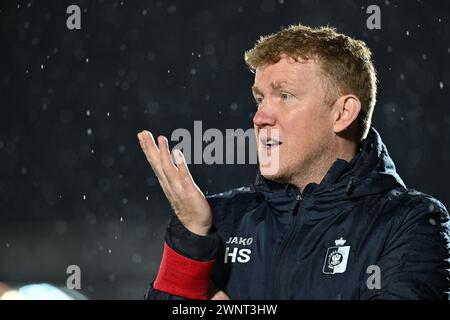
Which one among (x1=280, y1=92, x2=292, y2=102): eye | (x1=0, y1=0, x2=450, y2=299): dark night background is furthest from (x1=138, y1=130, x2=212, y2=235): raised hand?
(x1=0, y1=0, x2=450, y2=299): dark night background

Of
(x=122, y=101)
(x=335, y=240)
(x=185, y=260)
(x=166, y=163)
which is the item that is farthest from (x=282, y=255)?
(x=122, y=101)

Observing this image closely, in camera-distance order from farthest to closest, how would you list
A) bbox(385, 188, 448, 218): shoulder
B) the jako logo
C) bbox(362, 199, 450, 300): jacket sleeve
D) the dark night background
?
the dark night background → the jako logo → bbox(385, 188, 448, 218): shoulder → bbox(362, 199, 450, 300): jacket sleeve

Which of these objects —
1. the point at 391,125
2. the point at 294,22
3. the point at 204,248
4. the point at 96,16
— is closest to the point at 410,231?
the point at 204,248

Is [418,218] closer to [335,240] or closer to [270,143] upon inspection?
[335,240]

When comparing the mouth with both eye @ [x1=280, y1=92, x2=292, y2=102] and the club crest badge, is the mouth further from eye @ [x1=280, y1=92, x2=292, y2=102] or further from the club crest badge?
the club crest badge

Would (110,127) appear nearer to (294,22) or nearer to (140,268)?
(140,268)

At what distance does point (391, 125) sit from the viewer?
523cm

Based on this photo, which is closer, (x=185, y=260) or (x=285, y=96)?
(x=185, y=260)

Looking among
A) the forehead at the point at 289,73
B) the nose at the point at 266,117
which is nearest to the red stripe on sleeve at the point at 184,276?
the nose at the point at 266,117

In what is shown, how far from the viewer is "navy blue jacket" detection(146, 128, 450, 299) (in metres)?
1.57

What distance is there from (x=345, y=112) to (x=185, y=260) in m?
0.58

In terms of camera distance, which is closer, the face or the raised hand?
the raised hand

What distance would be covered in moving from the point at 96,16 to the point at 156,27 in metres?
0.51

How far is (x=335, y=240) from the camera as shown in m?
1.69
